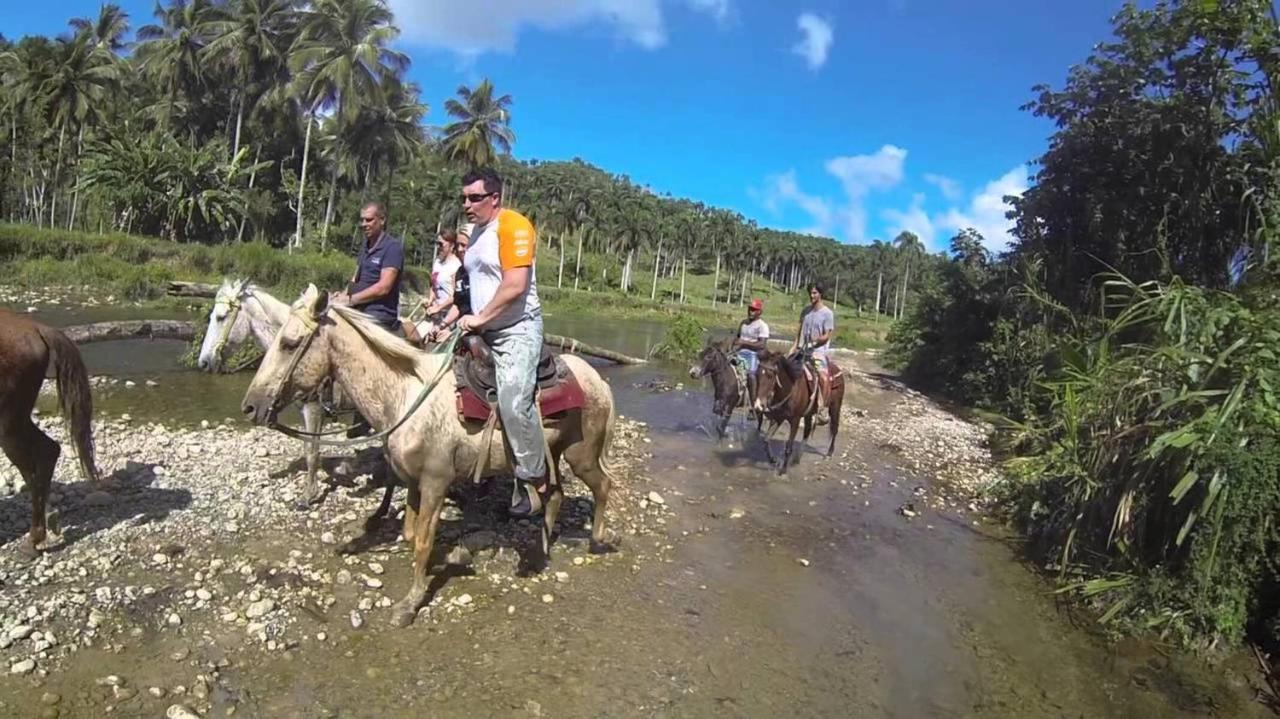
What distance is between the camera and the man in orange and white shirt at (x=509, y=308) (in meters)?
5.32

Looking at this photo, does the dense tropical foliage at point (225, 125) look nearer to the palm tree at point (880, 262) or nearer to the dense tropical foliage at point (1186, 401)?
the dense tropical foliage at point (1186, 401)

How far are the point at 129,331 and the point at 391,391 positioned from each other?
13.0 m

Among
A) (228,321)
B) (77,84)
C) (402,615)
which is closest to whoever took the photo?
(402,615)

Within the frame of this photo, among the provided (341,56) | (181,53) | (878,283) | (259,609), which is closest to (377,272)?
(259,609)

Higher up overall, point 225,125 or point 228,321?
point 225,125

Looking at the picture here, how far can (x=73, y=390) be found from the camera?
602 cm

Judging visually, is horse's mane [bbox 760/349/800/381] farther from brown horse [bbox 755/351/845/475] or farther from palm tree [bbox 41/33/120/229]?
palm tree [bbox 41/33/120/229]

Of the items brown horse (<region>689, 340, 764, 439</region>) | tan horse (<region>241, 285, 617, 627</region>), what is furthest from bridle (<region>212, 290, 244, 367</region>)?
brown horse (<region>689, 340, 764, 439</region>)

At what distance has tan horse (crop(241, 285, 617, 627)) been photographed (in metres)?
5.27

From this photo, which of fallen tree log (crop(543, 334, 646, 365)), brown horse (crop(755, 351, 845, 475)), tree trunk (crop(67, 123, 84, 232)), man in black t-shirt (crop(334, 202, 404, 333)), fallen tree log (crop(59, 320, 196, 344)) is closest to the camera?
man in black t-shirt (crop(334, 202, 404, 333))

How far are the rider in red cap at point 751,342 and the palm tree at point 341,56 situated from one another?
38.2 metres

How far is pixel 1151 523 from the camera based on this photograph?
7.36 m

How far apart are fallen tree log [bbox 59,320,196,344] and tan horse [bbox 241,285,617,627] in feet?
37.8

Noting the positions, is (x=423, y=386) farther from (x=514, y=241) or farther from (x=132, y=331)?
(x=132, y=331)
